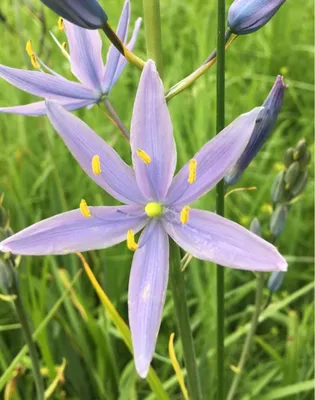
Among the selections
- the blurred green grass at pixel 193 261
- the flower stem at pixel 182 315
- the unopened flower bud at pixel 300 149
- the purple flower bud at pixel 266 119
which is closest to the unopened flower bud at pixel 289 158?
the unopened flower bud at pixel 300 149

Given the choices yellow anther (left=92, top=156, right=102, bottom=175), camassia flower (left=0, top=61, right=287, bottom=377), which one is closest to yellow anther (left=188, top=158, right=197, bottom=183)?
camassia flower (left=0, top=61, right=287, bottom=377)

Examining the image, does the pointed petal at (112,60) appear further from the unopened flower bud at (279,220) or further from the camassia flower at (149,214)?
the unopened flower bud at (279,220)

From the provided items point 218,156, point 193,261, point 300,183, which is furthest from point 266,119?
point 193,261

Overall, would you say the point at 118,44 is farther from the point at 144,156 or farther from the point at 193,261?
the point at 193,261

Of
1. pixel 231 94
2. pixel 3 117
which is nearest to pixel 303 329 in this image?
pixel 231 94

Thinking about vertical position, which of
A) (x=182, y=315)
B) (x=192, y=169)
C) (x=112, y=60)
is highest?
(x=112, y=60)

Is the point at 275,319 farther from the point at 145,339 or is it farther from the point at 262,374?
the point at 145,339
